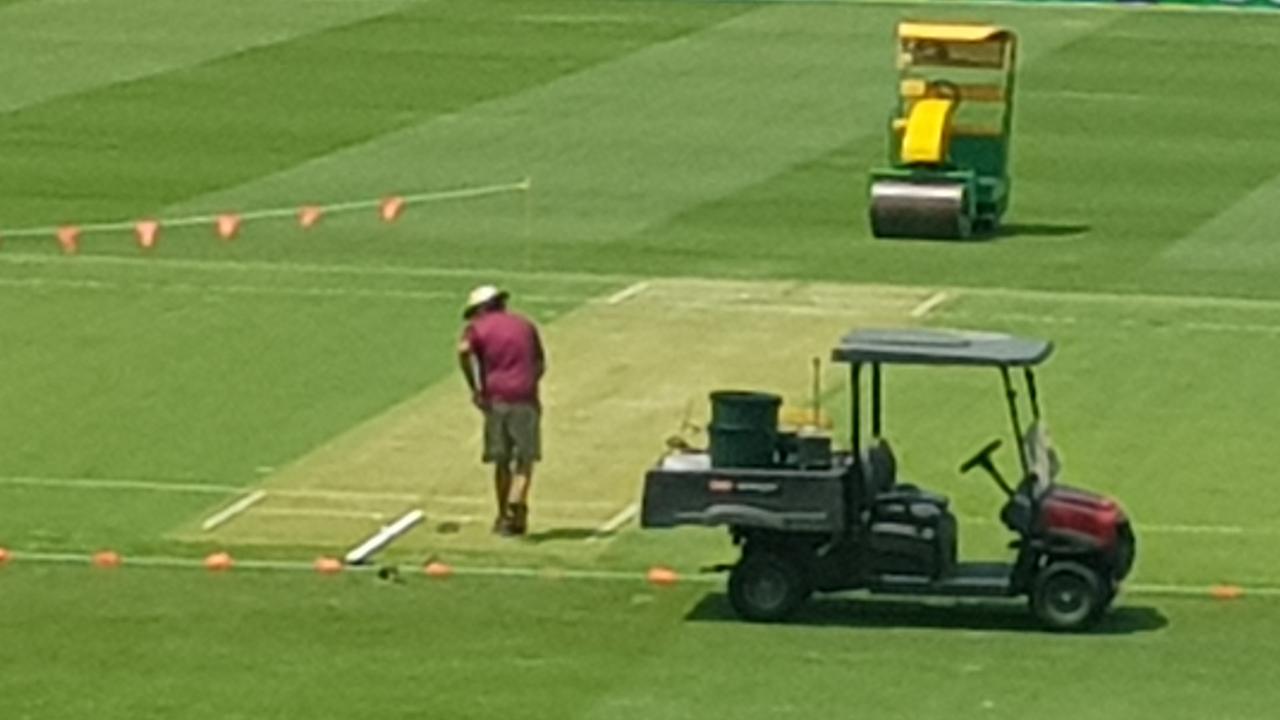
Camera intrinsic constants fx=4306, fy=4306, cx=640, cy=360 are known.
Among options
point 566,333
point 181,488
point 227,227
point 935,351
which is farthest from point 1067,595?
point 227,227

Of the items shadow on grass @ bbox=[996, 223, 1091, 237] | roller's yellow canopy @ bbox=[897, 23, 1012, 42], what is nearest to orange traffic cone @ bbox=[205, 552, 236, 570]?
shadow on grass @ bbox=[996, 223, 1091, 237]

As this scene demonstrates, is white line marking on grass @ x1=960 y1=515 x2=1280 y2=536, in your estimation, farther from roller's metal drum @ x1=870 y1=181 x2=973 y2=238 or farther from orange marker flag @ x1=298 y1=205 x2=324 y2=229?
orange marker flag @ x1=298 y1=205 x2=324 y2=229

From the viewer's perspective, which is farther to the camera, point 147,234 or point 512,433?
point 147,234

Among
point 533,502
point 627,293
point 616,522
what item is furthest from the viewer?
point 627,293

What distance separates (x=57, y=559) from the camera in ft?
89.9

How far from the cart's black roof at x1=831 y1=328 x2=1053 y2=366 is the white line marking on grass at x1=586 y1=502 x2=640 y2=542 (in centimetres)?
288

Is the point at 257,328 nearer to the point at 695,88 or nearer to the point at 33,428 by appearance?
the point at 33,428

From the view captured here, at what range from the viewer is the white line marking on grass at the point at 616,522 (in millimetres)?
28438

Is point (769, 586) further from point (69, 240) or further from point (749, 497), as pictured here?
point (69, 240)

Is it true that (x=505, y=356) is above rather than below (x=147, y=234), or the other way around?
above

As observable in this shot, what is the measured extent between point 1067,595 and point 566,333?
12432mm

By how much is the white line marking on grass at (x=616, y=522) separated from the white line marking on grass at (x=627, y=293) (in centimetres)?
996

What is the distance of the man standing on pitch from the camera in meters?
28.1

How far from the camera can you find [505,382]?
1105 inches
